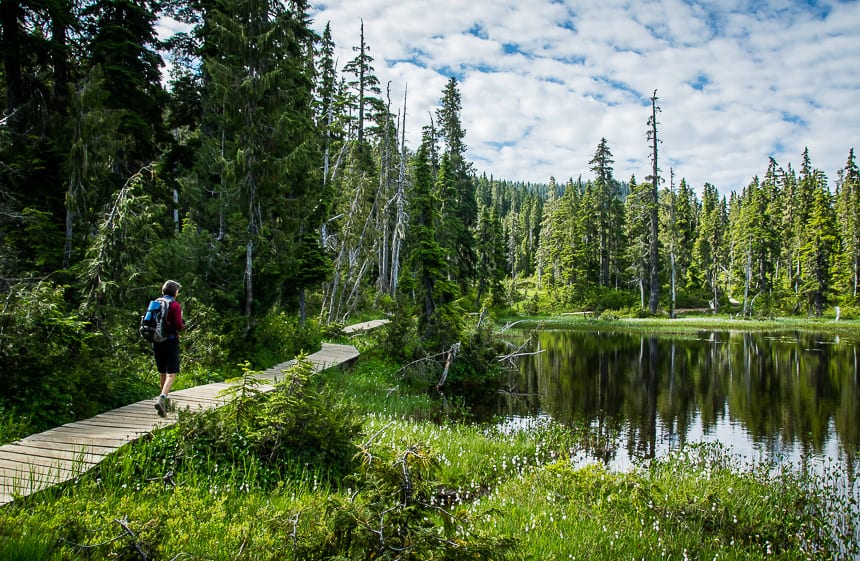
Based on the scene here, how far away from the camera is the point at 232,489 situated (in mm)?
6141

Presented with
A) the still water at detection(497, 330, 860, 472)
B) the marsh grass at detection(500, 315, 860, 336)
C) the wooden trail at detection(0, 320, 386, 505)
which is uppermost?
the wooden trail at detection(0, 320, 386, 505)

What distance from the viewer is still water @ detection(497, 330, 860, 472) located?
40.2 feet

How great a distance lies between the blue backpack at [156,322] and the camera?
→ 26.9 ft

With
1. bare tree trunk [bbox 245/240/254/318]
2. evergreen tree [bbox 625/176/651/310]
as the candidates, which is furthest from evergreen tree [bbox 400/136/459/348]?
evergreen tree [bbox 625/176/651/310]

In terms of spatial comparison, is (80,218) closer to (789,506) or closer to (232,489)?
(232,489)

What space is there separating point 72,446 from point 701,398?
17.9m

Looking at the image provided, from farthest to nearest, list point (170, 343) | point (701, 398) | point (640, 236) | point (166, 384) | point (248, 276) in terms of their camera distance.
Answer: point (640, 236) → point (701, 398) → point (248, 276) → point (170, 343) → point (166, 384)

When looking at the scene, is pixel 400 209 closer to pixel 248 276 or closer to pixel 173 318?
pixel 248 276

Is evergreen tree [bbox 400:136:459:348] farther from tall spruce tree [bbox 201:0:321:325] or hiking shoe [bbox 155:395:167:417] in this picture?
hiking shoe [bbox 155:395:167:417]

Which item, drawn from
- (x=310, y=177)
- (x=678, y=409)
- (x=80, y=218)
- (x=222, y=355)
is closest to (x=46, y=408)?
(x=222, y=355)

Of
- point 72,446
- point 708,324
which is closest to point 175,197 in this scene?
point 72,446

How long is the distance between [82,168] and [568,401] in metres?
15.0

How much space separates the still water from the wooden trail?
846 centimetres

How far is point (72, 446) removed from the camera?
659cm
